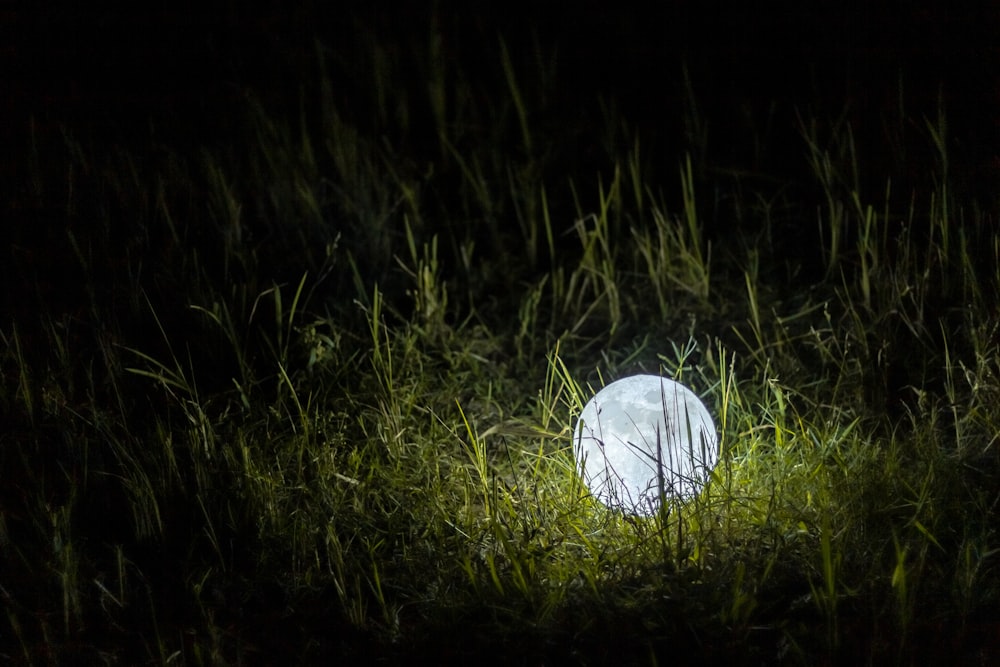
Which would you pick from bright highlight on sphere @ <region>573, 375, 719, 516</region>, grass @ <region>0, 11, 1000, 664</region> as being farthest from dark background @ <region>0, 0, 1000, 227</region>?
bright highlight on sphere @ <region>573, 375, 719, 516</region>

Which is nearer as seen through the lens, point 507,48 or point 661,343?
point 661,343

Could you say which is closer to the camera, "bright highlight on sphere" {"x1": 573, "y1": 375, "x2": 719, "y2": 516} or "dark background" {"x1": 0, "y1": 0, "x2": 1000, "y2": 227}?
"bright highlight on sphere" {"x1": 573, "y1": 375, "x2": 719, "y2": 516}

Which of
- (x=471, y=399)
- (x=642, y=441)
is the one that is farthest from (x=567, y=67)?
(x=642, y=441)

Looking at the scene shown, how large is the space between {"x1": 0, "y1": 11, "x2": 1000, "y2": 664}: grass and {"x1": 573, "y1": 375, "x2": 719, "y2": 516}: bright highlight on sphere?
0.07 m

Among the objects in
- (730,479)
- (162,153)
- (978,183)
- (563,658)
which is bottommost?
(563,658)

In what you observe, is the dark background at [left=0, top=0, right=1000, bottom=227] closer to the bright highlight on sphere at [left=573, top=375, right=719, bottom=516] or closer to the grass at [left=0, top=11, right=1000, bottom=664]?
the grass at [left=0, top=11, right=1000, bottom=664]

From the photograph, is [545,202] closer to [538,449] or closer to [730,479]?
[538,449]

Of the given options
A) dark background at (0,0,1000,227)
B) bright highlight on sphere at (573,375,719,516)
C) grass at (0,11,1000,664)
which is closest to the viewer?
grass at (0,11,1000,664)

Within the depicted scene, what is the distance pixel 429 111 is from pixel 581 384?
1.27 m

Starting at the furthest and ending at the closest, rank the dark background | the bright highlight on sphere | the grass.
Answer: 1. the dark background
2. the bright highlight on sphere
3. the grass

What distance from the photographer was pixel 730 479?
7.02 ft

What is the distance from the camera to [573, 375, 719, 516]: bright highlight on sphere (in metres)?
2.15

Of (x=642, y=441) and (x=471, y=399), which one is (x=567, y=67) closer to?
(x=471, y=399)

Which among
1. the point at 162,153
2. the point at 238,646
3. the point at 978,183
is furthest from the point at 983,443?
the point at 162,153
